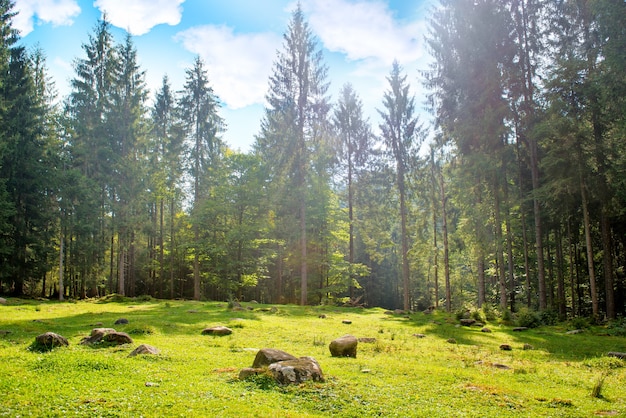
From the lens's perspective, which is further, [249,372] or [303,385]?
[249,372]

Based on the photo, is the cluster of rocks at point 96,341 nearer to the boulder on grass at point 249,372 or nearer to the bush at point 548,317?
the boulder on grass at point 249,372

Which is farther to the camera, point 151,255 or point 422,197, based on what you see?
point 151,255

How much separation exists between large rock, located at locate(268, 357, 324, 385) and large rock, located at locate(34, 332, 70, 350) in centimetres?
536

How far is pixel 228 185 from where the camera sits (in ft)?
114

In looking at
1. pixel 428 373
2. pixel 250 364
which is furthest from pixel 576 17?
→ pixel 250 364

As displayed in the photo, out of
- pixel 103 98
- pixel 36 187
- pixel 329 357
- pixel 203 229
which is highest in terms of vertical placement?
pixel 103 98

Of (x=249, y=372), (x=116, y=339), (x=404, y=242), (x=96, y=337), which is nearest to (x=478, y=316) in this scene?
(x=404, y=242)

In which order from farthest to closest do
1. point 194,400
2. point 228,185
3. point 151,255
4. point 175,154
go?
point 151,255, point 175,154, point 228,185, point 194,400

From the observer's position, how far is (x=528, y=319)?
18.4 metres

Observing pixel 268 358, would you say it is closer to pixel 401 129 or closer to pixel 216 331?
pixel 216 331

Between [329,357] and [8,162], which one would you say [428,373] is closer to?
[329,357]

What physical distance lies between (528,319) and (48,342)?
1906cm

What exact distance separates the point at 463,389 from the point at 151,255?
4034cm

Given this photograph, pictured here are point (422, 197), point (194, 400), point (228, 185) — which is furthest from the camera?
point (228, 185)
